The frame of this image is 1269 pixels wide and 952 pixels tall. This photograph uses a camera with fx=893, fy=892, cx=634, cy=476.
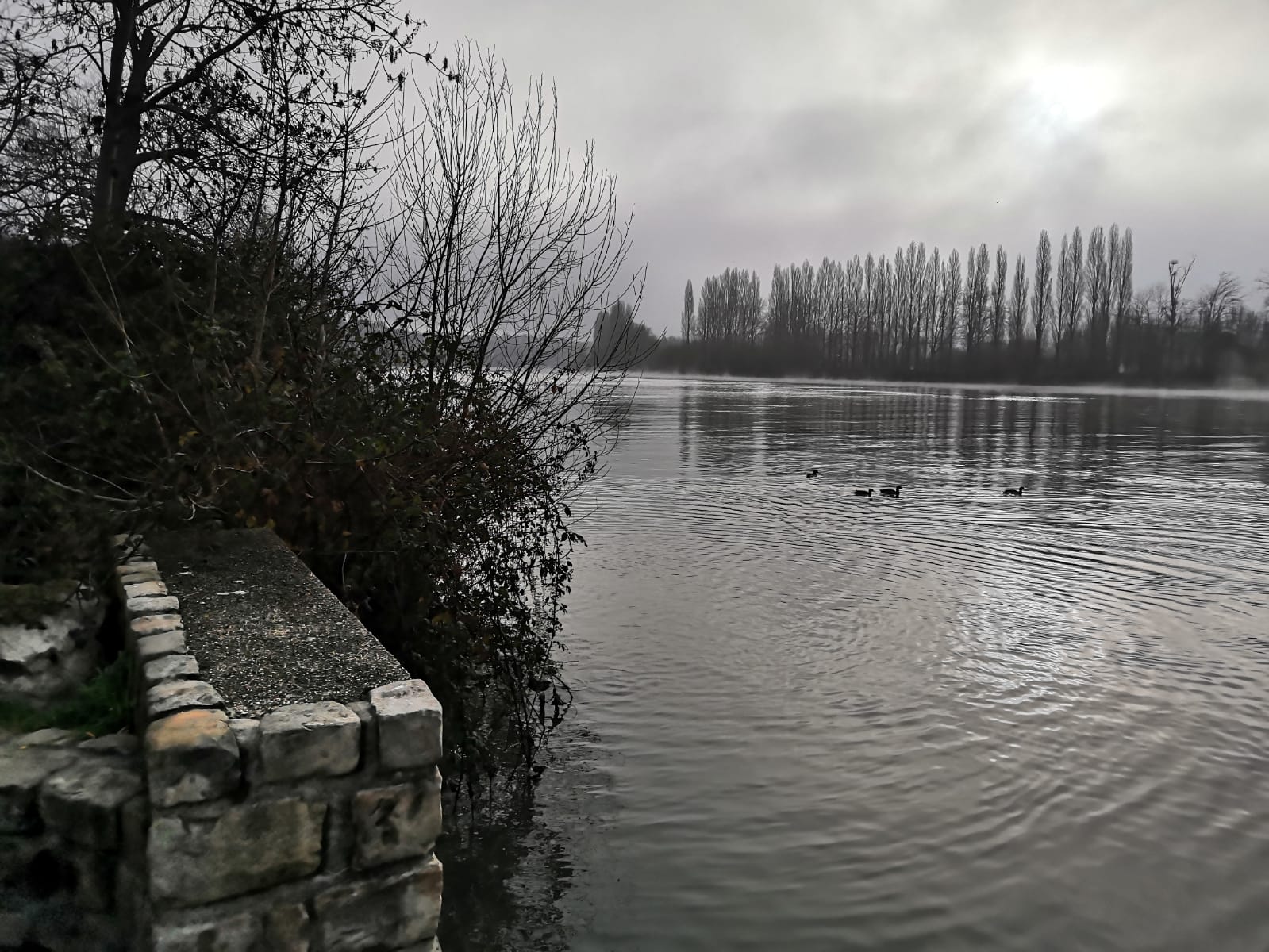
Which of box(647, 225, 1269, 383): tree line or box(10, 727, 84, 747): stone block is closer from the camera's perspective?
box(10, 727, 84, 747): stone block

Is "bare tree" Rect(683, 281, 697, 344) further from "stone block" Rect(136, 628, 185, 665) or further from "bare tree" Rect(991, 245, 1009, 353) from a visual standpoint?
"stone block" Rect(136, 628, 185, 665)

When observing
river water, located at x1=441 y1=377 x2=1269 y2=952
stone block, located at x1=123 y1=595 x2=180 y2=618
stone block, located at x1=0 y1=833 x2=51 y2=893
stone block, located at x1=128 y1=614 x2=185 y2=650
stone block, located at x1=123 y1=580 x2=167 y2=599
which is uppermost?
stone block, located at x1=123 y1=580 x2=167 y2=599

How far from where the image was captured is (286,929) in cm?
262

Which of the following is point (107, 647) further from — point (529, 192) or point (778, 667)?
point (778, 667)

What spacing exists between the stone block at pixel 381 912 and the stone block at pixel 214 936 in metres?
0.18

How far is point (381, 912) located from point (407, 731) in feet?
1.85

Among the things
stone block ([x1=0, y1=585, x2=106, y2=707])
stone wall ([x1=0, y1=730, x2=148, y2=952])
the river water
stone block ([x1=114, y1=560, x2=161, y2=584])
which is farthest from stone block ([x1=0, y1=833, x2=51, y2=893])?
the river water

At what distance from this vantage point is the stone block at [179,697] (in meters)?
2.72

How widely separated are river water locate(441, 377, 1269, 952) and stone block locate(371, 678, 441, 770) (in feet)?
5.23

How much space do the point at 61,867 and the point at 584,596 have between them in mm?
6488

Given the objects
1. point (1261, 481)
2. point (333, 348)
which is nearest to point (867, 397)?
point (1261, 481)

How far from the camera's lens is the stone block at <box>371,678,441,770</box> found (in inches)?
108

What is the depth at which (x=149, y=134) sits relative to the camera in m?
8.80

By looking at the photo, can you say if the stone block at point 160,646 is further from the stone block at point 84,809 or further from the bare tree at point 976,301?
the bare tree at point 976,301
